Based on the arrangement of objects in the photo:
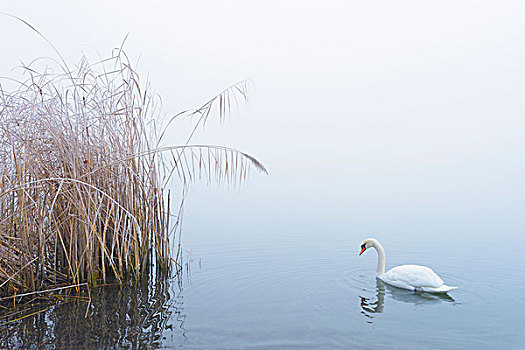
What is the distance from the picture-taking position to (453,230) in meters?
11.0

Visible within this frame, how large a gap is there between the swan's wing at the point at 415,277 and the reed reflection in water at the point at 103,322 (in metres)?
2.67

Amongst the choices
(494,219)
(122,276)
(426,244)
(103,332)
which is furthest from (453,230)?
(103,332)

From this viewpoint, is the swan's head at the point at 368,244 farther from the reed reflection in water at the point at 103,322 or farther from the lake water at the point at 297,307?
the reed reflection in water at the point at 103,322

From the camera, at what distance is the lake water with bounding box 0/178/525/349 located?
4273 mm

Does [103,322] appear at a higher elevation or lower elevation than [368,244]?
lower

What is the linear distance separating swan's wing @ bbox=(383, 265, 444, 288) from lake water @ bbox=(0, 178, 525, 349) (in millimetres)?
130

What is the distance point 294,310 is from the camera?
16.8 ft

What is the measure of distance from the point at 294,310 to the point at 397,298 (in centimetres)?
134

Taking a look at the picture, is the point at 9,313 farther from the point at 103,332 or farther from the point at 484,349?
the point at 484,349

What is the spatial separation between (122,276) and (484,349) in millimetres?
3834

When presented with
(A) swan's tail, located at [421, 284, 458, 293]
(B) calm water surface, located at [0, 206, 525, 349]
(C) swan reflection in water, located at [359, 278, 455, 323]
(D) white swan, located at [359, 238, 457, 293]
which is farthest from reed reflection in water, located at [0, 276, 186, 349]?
(A) swan's tail, located at [421, 284, 458, 293]

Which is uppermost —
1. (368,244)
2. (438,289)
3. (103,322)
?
(368,244)

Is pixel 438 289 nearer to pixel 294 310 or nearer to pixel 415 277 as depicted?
pixel 415 277

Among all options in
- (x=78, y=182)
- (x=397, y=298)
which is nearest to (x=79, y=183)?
(x=78, y=182)
